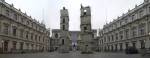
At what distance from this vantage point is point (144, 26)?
4444 cm

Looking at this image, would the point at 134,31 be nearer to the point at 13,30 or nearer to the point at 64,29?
the point at 64,29

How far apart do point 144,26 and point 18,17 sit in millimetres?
27493

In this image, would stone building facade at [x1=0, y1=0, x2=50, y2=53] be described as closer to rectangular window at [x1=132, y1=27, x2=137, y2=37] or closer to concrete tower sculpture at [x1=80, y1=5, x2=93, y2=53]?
concrete tower sculpture at [x1=80, y1=5, x2=93, y2=53]

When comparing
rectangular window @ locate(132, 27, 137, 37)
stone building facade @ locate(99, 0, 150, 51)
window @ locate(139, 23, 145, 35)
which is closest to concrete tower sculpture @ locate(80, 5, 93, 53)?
stone building facade @ locate(99, 0, 150, 51)

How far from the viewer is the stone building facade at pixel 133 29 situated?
43.0 meters

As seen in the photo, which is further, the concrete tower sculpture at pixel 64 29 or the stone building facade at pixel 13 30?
the concrete tower sculpture at pixel 64 29

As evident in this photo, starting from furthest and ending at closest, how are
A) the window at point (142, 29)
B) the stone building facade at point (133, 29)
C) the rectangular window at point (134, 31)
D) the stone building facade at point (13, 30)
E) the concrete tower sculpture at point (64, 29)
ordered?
the rectangular window at point (134, 31), the concrete tower sculpture at point (64, 29), the window at point (142, 29), the stone building facade at point (133, 29), the stone building facade at point (13, 30)

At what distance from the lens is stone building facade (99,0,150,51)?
1691 inches

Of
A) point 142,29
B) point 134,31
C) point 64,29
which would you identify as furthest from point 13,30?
point 134,31

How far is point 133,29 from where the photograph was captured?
167 feet

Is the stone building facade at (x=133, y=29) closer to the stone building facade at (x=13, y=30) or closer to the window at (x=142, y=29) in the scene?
the window at (x=142, y=29)

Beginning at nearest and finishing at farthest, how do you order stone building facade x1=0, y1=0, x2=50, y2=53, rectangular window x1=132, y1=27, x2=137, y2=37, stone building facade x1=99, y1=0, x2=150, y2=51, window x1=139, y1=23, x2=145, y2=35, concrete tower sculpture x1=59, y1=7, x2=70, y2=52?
stone building facade x1=0, y1=0, x2=50, y2=53 < stone building facade x1=99, y1=0, x2=150, y2=51 < window x1=139, y1=23, x2=145, y2=35 < concrete tower sculpture x1=59, y1=7, x2=70, y2=52 < rectangular window x1=132, y1=27, x2=137, y2=37

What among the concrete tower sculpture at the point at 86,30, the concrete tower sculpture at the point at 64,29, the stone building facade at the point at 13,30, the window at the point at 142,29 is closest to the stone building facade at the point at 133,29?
the window at the point at 142,29

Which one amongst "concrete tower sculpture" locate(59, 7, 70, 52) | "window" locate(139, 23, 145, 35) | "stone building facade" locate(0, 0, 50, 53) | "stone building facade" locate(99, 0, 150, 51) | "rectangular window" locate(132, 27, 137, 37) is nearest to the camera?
"stone building facade" locate(0, 0, 50, 53)
